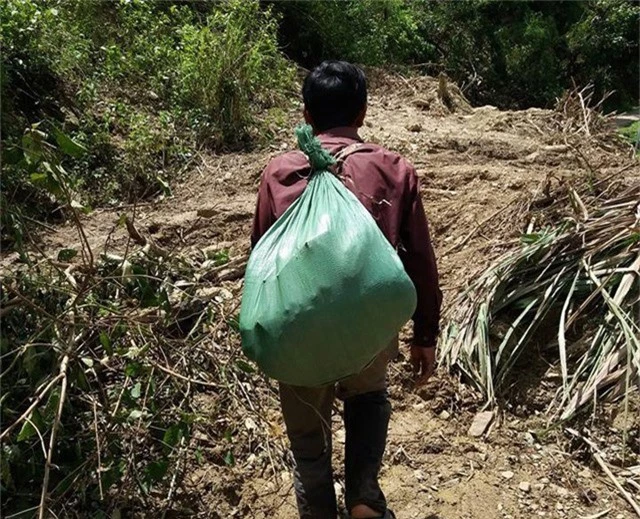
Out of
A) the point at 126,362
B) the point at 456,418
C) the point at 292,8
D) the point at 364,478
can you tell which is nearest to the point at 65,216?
the point at 126,362

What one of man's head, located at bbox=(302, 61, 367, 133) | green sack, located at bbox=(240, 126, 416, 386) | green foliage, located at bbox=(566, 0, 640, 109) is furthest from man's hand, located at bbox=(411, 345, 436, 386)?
green foliage, located at bbox=(566, 0, 640, 109)

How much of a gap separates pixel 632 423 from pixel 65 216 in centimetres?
336

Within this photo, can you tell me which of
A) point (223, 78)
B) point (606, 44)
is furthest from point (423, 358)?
point (606, 44)

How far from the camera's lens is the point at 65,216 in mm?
4652

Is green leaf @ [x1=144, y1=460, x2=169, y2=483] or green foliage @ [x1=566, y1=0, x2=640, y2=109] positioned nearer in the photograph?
green leaf @ [x1=144, y1=460, x2=169, y2=483]

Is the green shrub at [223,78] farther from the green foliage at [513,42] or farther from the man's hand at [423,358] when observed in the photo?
the man's hand at [423,358]

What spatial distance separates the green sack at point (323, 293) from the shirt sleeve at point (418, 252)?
0.20 metres

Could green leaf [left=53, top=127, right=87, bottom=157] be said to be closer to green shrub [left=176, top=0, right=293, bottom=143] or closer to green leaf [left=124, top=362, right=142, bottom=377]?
green leaf [left=124, top=362, right=142, bottom=377]

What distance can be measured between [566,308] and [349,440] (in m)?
1.29

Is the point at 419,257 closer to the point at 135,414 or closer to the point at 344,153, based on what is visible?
the point at 344,153

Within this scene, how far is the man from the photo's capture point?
1999 millimetres

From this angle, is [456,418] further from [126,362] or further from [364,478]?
[126,362]

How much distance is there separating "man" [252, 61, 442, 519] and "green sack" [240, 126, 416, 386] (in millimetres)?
126

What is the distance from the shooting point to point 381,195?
199 centimetres
